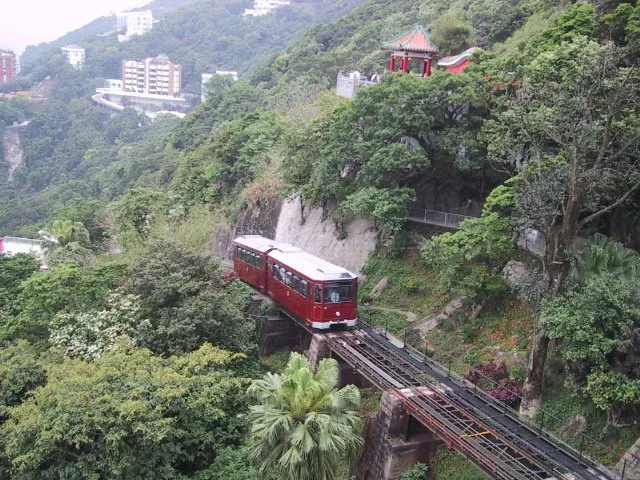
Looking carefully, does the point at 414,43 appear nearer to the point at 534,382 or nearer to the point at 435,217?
the point at 435,217

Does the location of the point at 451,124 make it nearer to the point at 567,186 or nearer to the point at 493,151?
the point at 493,151

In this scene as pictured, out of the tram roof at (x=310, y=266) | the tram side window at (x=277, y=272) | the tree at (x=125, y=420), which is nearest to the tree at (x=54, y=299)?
the tree at (x=125, y=420)

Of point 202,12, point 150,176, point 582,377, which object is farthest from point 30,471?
point 202,12

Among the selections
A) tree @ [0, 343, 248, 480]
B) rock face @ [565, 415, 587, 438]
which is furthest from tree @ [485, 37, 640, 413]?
tree @ [0, 343, 248, 480]

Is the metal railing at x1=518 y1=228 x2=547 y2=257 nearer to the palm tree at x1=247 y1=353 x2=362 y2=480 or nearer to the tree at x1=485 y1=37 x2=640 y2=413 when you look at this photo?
the tree at x1=485 y1=37 x2=640 y2=413

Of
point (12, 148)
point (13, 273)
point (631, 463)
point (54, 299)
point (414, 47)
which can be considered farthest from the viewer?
point (12, 148)

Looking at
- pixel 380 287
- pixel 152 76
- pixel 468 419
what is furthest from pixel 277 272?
pixel 152 76
